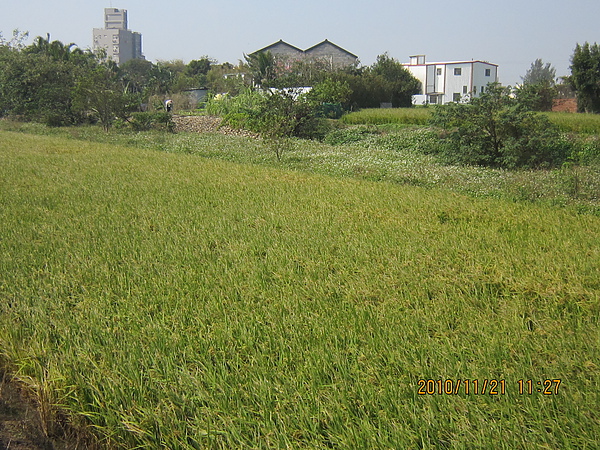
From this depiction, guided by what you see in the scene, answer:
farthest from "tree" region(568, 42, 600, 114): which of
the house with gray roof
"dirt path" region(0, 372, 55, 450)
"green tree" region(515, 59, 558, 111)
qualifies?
the house with gray roof

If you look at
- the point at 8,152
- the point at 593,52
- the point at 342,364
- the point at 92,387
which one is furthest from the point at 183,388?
the point at 593,52

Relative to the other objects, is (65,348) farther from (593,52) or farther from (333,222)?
(593,52)

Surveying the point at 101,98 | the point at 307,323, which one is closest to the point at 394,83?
the point at 101,98

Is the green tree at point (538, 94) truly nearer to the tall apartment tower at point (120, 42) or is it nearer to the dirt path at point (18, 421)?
the dirt path at point (18, 421)

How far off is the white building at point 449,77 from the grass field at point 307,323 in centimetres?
4371

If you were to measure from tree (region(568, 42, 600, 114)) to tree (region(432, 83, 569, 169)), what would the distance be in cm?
1153

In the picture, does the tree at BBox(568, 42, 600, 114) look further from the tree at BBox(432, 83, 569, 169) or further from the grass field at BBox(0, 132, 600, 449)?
the grass field at BBox(0, 132, 600, 449)

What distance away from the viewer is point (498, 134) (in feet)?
40.6

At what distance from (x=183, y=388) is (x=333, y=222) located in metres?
3.67

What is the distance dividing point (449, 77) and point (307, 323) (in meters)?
49.2

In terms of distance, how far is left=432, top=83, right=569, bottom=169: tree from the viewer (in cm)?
1165

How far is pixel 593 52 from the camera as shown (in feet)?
72.2

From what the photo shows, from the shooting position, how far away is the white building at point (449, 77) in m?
47.9

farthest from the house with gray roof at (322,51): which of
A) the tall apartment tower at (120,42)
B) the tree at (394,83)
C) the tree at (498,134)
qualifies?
the tall apartment tower at (120,42)
